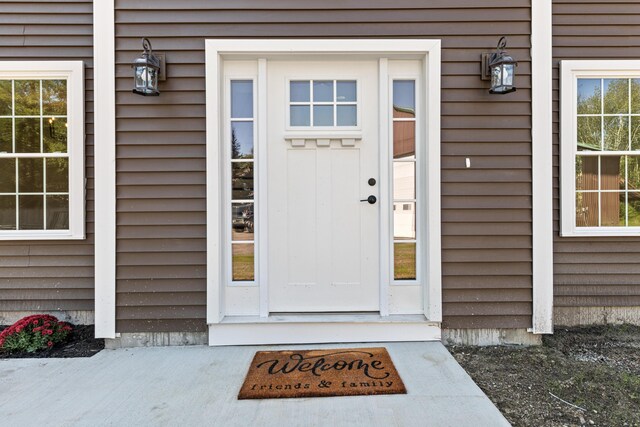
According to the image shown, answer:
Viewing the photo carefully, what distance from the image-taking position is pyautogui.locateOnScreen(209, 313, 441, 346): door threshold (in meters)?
2.65

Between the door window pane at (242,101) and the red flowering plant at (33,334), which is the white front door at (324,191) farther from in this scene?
the red flowering plant at (33,334)

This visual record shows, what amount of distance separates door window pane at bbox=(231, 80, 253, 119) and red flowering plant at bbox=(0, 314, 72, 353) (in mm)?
2057

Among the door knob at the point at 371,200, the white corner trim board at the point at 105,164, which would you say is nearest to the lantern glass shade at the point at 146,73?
the white corner trim board at the point at 105,164

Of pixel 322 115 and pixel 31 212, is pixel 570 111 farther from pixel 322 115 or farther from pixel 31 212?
pixel 31 212

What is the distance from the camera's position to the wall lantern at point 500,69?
2.54m

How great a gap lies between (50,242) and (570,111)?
14.0 feet

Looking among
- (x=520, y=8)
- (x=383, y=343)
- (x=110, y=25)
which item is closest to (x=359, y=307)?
(x=383, y=343)

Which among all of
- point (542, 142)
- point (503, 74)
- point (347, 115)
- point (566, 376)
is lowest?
point (566, 376)

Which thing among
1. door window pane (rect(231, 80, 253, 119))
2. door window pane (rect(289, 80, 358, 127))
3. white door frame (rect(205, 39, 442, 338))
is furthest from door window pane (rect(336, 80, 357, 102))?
door window pane (rect(231, 80, 253, 119))

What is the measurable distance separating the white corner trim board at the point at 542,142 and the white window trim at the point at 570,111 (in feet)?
1.21

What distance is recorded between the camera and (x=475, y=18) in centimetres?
268

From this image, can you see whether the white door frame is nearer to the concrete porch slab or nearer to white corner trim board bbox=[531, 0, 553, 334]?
the concrete porch slab

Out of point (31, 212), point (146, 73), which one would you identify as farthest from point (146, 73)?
point (31, 212)

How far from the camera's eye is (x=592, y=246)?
9.86 ft
